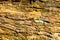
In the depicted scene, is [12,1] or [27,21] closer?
[27,21]

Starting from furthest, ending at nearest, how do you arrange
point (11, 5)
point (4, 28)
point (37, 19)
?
point (11, 5), point (37, 19), point (4, 28)

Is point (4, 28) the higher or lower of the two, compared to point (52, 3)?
lower

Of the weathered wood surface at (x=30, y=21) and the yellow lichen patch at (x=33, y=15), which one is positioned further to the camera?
the yellow lichen patch at (x=33, y=15)

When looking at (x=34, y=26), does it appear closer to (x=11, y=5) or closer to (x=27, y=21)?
(x=27, y=21)

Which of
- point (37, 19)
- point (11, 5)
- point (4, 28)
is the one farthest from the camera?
point (11, 5)

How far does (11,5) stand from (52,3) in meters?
0.72

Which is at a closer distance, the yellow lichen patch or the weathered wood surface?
the weathered wood surface

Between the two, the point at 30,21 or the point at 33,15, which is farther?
the point at 33,15

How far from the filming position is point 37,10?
2939 millimetres

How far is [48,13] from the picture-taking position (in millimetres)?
2912

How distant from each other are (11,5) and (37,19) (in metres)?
0.53

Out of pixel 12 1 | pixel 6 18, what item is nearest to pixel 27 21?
pixel 6 18

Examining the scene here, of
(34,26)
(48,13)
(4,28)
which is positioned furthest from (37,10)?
(4,28)

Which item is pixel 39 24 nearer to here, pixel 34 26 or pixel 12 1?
pixel 34 26
